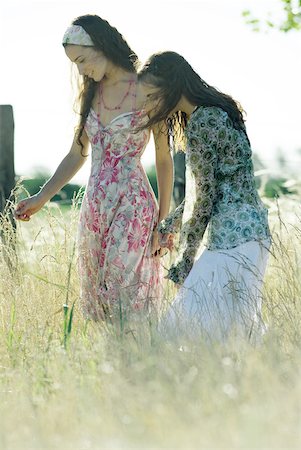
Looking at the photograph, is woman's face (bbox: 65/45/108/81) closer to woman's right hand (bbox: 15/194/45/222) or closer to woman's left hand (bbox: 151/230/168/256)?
woman's right hand (bbox: 15/194/45/222)

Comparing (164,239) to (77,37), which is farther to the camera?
(77,37)

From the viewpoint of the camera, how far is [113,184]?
504 centimetres

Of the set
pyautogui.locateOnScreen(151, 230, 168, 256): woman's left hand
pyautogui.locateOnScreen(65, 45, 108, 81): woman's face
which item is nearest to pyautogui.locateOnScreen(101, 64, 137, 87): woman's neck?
pyautogui.locateOnScreen(65, 45, 108, 81): woman's face

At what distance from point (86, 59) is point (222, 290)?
1.29 metres

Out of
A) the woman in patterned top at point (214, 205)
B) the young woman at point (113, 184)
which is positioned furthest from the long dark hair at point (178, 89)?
the young woman at point (113, 184)

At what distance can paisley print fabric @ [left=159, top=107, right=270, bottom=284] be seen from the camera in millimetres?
4516

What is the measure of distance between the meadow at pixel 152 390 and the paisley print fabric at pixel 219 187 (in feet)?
0.90

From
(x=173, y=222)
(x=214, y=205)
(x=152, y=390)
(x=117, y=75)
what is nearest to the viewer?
(x=152, y=390)

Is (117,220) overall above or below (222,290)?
above

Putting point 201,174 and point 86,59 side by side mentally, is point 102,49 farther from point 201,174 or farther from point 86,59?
point 201,174

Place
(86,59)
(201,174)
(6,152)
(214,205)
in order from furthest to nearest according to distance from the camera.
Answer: (6,152) < (86,59) < (214,205) < (201,174)

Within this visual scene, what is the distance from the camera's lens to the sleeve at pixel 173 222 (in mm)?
4773

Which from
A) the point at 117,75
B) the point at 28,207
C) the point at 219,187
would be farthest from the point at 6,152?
the point at 219,187

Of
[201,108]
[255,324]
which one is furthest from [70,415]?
[201,108]
